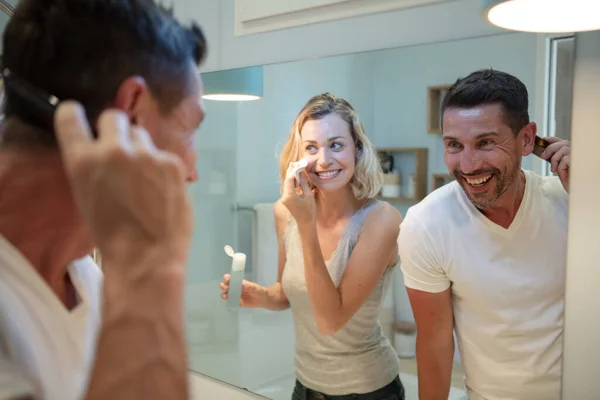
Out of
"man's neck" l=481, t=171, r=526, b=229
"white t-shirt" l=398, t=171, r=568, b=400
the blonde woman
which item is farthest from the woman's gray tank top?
"man's neck" l=481, t=171, r=526, b=229

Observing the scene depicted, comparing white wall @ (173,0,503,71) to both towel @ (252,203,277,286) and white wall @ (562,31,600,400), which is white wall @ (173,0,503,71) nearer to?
white wall @ (562,31,600,400)

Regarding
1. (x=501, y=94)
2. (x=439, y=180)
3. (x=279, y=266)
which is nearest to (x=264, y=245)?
(x=279, y=266)

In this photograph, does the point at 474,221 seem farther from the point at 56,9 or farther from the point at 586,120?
the point at 56,9

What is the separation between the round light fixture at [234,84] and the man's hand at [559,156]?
0.58 metres

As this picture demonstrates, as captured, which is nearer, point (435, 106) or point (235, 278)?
point (435, 106)

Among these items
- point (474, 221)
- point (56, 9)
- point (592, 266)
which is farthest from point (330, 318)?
point (56, 9)

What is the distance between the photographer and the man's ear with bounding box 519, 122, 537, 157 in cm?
79

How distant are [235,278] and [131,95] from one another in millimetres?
721

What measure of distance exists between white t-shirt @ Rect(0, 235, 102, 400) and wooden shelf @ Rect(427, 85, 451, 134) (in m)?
0.58

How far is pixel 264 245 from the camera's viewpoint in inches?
43.6

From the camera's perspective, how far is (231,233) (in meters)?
1.17

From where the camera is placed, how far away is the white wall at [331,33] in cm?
87

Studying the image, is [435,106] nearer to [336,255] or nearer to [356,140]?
[356,140]

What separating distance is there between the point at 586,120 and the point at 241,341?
2.68 feet
